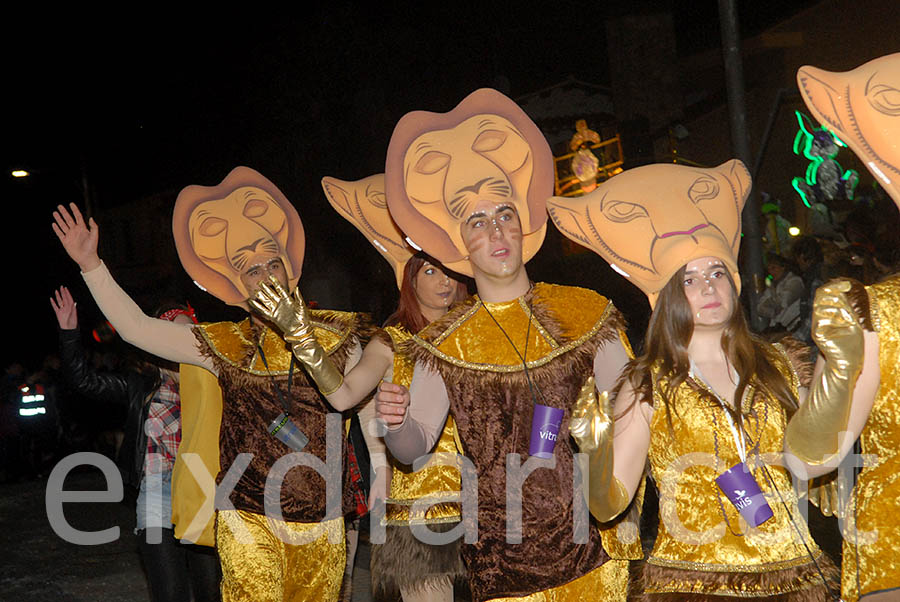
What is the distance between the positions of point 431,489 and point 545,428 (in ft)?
5.15

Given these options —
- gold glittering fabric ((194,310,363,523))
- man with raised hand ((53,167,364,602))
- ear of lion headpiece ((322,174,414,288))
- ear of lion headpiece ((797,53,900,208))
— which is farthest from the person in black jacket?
ear of lion headpiece ((797,53,900,208))

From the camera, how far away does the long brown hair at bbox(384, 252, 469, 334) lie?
5086 millimetres

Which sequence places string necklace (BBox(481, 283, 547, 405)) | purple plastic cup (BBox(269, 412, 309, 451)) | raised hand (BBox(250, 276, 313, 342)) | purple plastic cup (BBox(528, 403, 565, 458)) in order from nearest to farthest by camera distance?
1. purple plastic cup (BBox(528, 403, 565, 458))
2. string necklace (BBox(481, 283, 547, 405))
3. raised hand (BBox(250, 276, 313, 342))
4. purple plastic cup (BBox(269, 412, 309, 451))

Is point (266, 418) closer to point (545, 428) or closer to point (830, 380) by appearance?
point (545, 428)

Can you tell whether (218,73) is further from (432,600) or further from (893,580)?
(893,580)

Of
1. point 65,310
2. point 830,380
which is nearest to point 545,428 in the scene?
point 830,380

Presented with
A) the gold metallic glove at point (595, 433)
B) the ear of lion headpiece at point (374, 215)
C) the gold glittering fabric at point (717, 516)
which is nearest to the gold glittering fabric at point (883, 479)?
the gold glittering fabric at point (717, 516)

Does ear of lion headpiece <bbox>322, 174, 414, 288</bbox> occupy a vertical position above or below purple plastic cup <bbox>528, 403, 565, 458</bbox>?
above

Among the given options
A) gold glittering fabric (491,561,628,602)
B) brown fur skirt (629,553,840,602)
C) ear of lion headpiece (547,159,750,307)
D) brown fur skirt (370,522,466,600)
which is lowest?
brown fur skirt (370,522,466,600)

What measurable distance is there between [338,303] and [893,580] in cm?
1631

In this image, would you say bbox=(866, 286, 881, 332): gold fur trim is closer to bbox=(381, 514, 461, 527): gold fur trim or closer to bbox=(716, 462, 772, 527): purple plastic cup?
bbox=(716, 462, 772, 527): purple plastic cup

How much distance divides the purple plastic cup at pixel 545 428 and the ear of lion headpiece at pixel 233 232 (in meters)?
2.09

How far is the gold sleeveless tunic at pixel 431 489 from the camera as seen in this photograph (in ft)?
15.8

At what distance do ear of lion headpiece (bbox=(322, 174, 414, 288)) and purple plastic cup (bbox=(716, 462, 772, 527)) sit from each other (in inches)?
102
